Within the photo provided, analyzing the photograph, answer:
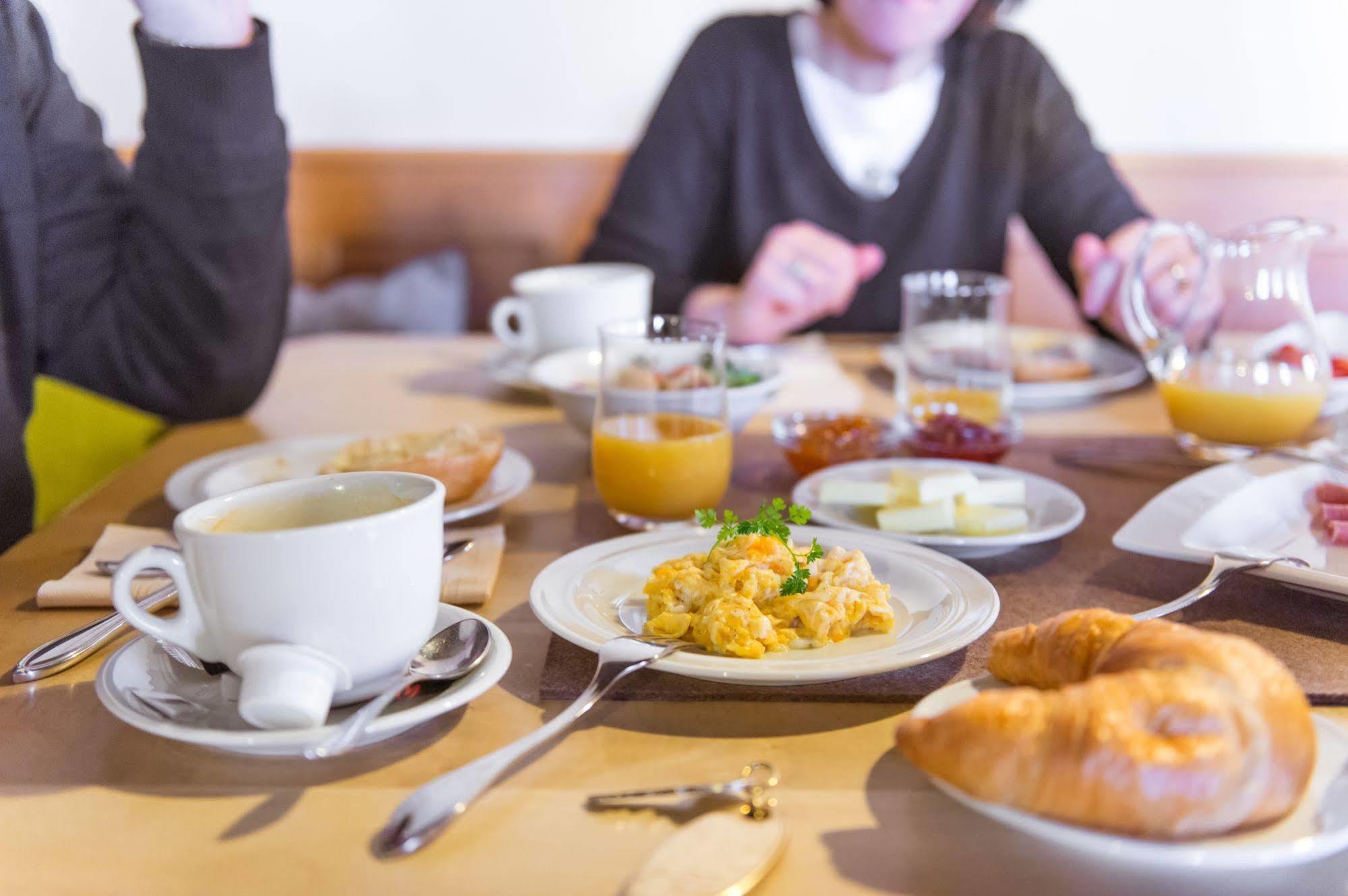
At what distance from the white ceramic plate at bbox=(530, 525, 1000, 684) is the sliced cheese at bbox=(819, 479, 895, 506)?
0.26 ft

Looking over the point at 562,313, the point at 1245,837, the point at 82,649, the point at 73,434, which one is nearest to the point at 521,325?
the point at 562,313

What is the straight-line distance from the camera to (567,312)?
64.2 inches

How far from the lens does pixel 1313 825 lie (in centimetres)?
53

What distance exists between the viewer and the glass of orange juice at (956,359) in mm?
1367

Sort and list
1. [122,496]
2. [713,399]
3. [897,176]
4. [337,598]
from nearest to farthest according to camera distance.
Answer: [337,598] → [713,399] → [122,496] → [897,176]

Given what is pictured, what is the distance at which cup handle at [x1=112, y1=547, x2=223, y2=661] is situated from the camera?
645 mm

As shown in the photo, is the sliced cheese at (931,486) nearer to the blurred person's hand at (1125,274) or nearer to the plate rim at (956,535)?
the plate rim at (956,535)

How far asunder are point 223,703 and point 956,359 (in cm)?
98

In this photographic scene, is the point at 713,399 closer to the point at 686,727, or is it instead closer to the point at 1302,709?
the point at 686,727

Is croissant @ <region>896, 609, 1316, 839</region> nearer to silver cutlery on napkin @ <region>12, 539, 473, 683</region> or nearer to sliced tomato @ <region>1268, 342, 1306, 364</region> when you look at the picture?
silver cutlery on napkin @ <region>12, 539, 473, 683</region>

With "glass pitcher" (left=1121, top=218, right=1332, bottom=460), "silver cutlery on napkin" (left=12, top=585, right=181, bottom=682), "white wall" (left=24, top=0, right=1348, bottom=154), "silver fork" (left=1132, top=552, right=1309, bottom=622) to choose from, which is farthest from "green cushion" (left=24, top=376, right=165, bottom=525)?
"silver fork" (left=1132, top=552, right=1309, bottom=622)

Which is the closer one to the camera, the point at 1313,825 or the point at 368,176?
the point at 1313,825

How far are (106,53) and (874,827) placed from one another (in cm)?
369

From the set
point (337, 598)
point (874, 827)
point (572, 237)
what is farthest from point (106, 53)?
point (874, 827)
